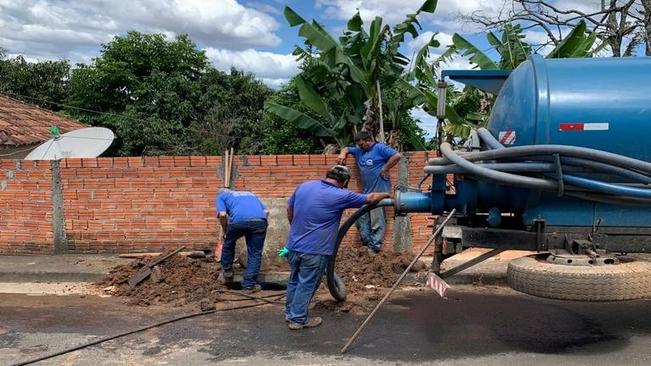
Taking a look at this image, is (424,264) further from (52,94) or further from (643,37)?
(52,94)

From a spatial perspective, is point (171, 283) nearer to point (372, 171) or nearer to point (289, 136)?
point (372, 171)

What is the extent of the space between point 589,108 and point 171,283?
507 cm

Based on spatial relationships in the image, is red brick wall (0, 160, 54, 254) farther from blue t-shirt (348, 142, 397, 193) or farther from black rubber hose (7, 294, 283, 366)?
blue t-shirt (348, 142, 397, 193)

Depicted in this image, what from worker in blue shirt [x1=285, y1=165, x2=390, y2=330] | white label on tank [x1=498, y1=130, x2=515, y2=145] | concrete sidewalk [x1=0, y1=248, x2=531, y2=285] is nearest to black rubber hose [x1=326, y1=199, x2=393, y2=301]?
worker in blue shirt [x1=285, y1=165, x2=390, y2=330]

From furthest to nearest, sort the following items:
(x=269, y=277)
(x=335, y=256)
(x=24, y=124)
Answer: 1. (x=24, y=124)
2. (x=269, y=277)
3. (x=335, y=256)

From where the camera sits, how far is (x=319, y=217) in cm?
578

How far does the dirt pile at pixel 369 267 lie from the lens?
7.42m

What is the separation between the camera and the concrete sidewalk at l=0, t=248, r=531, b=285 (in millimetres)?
7711

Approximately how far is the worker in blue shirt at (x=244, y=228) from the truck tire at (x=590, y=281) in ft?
11.3

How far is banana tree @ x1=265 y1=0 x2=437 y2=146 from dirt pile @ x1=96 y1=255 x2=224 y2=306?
14.4 feet

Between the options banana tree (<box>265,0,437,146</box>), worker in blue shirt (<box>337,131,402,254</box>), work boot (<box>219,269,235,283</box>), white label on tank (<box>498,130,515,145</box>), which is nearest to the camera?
white label on tank (<box>498,130,515,145</box>)

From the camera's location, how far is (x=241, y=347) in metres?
5.37

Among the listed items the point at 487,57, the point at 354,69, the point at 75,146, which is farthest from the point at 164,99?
the point at 487,57

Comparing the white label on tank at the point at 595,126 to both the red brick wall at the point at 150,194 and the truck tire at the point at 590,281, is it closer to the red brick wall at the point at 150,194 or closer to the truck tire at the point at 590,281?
the truck tire at the point at 590,281
